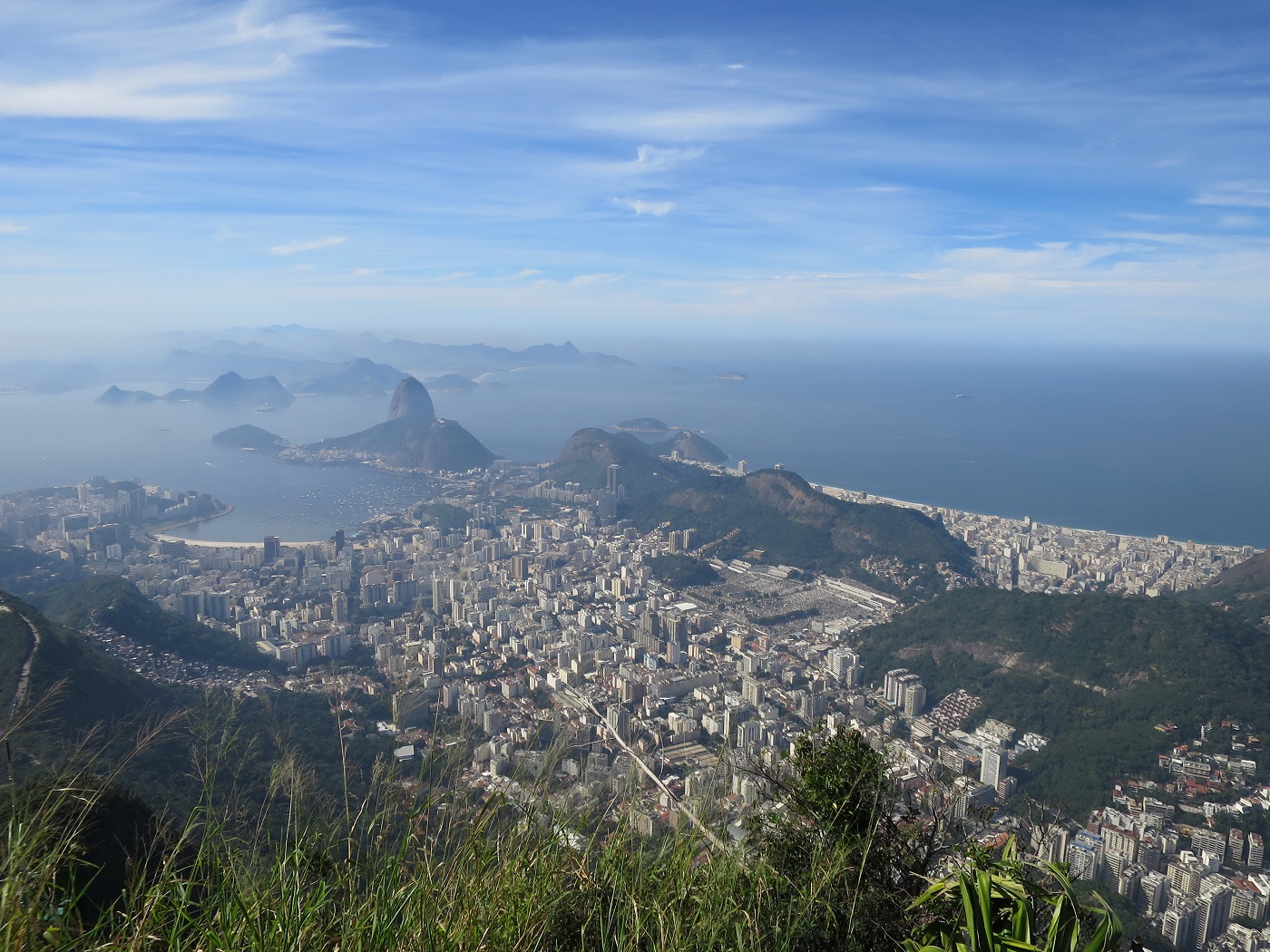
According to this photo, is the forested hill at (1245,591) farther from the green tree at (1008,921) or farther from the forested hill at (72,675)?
the forested hill at (72,675)

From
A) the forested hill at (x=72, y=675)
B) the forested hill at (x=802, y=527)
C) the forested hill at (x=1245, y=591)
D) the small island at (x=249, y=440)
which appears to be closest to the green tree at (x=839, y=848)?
the forested hill at (x=72, y=675)

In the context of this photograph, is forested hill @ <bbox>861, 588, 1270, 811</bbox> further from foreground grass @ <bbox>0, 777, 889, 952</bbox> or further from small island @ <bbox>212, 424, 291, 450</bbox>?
small island @ <bbox>212, 424, 291, 450</bbox>

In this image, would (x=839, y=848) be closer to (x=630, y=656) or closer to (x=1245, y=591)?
(x=630, y=656)

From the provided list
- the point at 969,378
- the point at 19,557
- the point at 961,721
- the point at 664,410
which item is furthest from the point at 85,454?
the point at 969,378

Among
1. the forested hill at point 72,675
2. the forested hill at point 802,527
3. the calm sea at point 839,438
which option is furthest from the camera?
the calm sea at point 839,438

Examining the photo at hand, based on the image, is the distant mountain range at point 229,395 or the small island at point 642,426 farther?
the distant mountain range at point 229,395

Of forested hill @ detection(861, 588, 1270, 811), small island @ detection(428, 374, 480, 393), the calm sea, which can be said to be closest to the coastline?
the calm sea

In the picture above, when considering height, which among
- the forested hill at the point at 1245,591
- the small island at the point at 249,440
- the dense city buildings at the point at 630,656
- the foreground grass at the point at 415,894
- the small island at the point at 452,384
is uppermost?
the small island at the point at 452,384

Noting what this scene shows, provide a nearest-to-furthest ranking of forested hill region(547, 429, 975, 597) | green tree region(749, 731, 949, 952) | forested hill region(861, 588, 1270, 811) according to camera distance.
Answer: green tree region(749, 731, 949, 952) → forested hill region(861, 588, 1270, 811) → forested hill region(547, 429, 975, 597)
